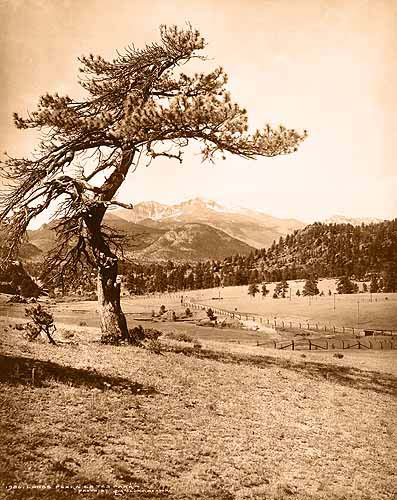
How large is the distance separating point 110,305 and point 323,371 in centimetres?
666

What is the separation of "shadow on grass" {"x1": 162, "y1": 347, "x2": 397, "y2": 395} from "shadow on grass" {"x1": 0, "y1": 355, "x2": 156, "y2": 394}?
4.05 m

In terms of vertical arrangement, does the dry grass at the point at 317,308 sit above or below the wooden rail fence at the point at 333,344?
above

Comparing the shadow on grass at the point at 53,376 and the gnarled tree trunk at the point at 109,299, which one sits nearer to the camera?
the shadow on grass at the point at 53,376

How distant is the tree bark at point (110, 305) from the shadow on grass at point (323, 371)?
6.33ft

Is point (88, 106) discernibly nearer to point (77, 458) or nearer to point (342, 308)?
point (77, 458)

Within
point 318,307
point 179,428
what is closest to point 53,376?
point 179,428

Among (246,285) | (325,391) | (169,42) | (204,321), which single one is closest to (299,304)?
(246,285)

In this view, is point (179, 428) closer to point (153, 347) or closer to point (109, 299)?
point (153, 347)

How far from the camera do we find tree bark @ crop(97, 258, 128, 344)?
35.4ft

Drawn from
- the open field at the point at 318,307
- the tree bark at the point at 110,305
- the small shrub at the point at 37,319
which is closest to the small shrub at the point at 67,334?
the small shrub at the point at 37,319

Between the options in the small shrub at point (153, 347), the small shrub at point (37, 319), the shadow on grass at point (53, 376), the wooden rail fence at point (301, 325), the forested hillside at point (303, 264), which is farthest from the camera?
the wooden rail fence at point (301, 325)

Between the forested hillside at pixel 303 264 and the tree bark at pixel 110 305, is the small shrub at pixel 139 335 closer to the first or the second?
the tree bark at pixel 110 305

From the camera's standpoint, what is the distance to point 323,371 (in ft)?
41.7

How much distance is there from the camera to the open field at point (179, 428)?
16.8 feet
